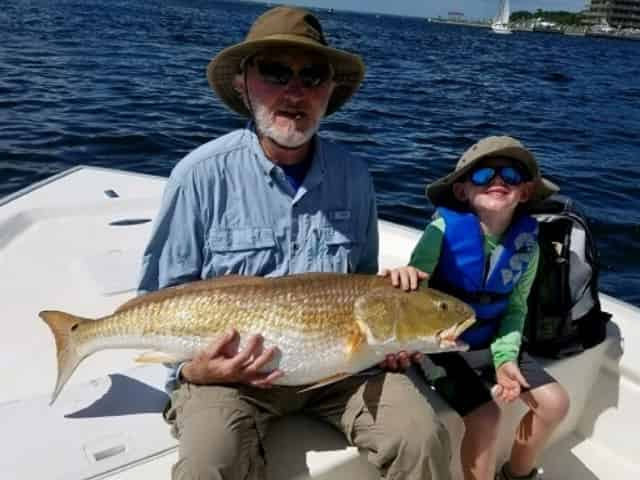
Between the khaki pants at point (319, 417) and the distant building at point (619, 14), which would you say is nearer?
the khaki pants at point (319, 417)

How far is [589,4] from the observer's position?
141625 millimetres

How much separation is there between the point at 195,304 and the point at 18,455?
0.91 metres

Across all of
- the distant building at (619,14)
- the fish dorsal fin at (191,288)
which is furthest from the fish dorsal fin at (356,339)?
the distant building at (619,14)

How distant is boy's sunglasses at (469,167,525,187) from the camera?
3115 mm

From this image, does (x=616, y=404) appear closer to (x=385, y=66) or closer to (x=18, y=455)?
(x=18, y=455)

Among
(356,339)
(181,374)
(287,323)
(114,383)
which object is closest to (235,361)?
(287,323)

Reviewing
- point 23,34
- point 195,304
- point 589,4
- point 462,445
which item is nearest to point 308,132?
point 195,304

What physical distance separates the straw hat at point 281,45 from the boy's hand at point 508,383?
5.21ft

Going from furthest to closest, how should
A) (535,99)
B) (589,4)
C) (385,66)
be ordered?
(589,4), (385,66), (535,99)

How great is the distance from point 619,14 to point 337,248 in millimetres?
154152

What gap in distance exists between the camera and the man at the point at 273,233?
7.82 feet

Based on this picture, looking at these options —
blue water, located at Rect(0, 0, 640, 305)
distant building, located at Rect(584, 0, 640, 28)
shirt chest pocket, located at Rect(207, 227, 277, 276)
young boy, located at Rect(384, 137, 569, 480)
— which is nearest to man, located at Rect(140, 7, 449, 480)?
shirt chest pocket, located at Rect(207, 227, 277, 276)

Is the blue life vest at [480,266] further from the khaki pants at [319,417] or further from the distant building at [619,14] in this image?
the distant building at [619,14]

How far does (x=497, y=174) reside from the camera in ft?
10.3
